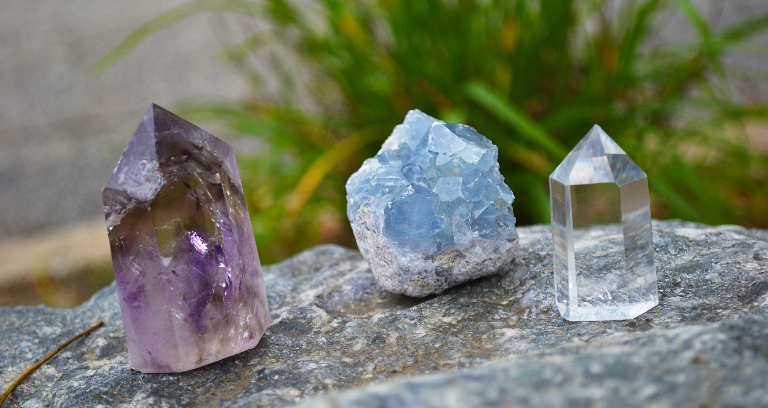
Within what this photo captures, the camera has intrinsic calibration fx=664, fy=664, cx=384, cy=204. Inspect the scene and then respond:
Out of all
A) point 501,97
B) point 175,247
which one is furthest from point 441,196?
point 501,97

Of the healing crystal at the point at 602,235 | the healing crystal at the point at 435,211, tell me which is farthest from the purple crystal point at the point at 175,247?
the healing crystal at the point at 602,235

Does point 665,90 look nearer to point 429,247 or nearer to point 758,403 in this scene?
point 429,247

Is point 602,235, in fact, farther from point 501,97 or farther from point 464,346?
point 501,97

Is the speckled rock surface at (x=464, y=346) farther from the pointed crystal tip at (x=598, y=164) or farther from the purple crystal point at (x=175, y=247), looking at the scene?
the pointed crystal tip at (x=598, y=164)

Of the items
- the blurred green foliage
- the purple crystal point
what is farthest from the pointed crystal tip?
the blurred green foliage

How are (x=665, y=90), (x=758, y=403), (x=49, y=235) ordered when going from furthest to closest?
(x=49, y=235) → (x=665, y=90) → (x=758, y=403)

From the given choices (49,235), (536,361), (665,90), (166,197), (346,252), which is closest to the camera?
(536,361)

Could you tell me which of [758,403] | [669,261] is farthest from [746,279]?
[758,403]
